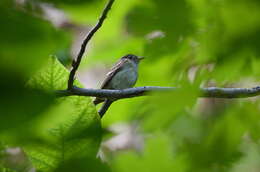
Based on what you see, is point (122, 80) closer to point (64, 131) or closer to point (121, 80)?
point (121, 80)

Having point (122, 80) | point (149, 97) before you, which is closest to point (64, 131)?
point (149, 97)

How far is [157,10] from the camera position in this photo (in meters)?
0.66

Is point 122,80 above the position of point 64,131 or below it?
above

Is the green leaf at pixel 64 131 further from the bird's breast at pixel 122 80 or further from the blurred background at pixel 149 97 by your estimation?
the bird's breast at pixel 122 80

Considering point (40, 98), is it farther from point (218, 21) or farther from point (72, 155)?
point (218, 21)

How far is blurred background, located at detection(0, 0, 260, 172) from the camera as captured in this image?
1.38 ft

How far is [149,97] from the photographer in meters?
0.67

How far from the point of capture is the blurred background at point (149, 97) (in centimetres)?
42

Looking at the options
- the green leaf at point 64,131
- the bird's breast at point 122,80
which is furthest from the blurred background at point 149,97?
the bird's breast at point 122,80

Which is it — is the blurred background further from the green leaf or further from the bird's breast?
the bird's breast

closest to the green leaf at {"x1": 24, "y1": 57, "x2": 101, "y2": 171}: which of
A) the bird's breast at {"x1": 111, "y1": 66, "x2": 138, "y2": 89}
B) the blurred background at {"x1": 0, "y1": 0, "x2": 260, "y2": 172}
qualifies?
the blurred background at {"x1": 0, "y1": 0, "x2": 260, "y2": 172}

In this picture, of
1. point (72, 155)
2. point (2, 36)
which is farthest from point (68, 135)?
point (2, 36)

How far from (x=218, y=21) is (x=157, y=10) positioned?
11 centimetres

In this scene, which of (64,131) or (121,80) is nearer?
(64,131)
